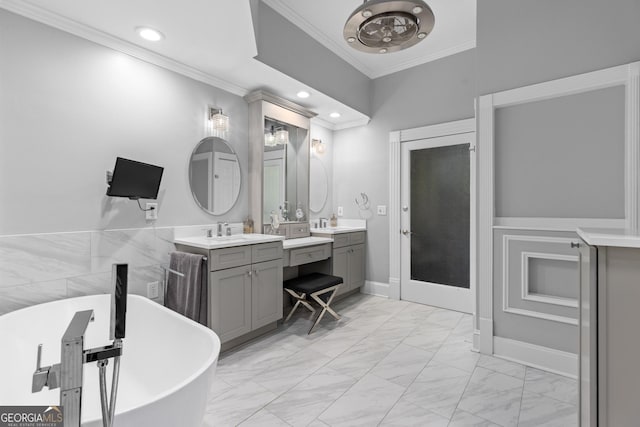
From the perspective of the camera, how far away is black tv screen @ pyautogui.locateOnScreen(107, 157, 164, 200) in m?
2.14

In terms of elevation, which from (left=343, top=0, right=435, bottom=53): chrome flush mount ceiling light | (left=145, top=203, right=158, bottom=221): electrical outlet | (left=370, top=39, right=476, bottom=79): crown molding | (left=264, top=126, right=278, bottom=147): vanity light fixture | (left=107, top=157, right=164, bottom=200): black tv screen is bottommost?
(left=145, top=203, right=158, bottom=221): electrical outlet

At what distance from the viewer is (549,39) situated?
2.29m

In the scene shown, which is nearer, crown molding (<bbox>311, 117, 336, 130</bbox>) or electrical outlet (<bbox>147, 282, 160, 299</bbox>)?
electrical outlet (<bbox>147, 282, 160, 299</bbox>)

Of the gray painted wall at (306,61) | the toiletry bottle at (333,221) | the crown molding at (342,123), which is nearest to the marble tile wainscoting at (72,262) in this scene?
the gray painted wall at (306,61)

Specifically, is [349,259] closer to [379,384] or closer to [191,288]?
[379,384]

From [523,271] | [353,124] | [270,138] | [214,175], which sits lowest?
[523,271]

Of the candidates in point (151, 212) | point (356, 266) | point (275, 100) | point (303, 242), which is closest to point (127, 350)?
point (151, 212)

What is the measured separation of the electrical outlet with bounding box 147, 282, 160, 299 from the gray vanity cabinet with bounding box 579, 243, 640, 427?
275cm

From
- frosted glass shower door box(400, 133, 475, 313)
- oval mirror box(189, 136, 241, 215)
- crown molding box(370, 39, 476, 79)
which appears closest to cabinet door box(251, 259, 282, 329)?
oval mirror box(189, 136, 241, 215)

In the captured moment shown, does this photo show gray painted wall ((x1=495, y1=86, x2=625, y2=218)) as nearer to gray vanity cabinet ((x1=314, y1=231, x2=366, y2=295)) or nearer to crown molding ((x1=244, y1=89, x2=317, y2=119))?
gray vanity cabinet ((x1=314, y1=231, x2=366, y2=295))

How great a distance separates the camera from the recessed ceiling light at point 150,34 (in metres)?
2.18

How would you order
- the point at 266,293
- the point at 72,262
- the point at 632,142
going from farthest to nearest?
the point at 266,293 < the point at 72,262 < the point at 632,142

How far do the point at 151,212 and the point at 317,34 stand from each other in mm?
2460

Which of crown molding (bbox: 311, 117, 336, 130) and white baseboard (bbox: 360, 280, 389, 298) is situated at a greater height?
crown molding (bbox: 311, 117, 336, 130)
